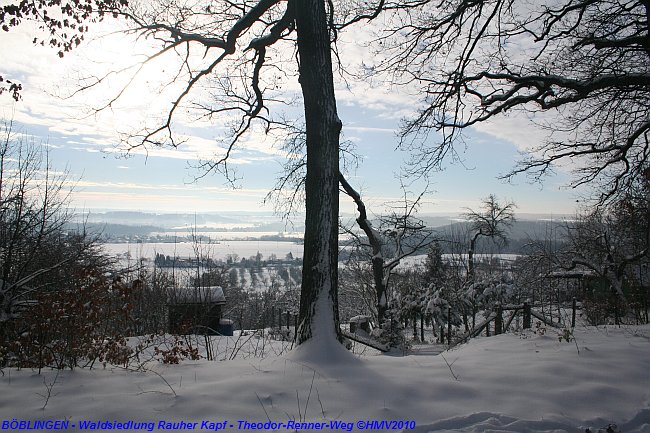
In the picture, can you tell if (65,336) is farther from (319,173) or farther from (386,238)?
(386,238)

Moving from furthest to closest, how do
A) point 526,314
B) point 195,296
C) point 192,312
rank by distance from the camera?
point 526,314, point 192,312, point 195,296

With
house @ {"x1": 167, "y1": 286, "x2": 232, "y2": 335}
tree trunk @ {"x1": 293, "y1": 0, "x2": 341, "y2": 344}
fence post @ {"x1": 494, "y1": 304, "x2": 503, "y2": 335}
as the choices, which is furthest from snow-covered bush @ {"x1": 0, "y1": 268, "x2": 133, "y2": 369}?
fence post @ {"x1": 494, "y1": 304, "x2": 503, "y2": 335}

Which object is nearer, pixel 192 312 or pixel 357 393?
pixel 357 393

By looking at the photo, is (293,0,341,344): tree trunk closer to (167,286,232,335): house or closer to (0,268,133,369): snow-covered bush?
(167,286,232,335): house

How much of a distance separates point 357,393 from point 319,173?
9.22 ft

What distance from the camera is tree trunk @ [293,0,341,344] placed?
4.91 m

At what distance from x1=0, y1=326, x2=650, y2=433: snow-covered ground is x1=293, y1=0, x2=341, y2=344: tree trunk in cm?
66

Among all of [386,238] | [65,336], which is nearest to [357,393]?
[65,336]

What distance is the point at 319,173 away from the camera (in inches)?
203

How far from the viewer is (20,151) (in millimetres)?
8930

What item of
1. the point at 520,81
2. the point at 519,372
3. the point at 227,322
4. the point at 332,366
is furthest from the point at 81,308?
the point at 227,322

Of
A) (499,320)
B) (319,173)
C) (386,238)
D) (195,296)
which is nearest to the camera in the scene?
(319,173)

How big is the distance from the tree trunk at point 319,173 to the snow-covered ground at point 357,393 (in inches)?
26.0

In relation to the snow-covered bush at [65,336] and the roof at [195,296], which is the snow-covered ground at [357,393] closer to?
the snow-covered bush at [65,336]
